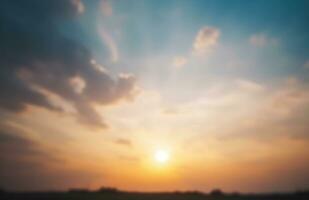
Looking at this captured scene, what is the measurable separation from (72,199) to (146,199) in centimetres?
872

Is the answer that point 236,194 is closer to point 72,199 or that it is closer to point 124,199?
point 124,199

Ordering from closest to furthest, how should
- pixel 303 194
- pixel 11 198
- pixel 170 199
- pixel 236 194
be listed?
pixel 11 198, pixel 170 199, pixel 303 194, pixel 236 194

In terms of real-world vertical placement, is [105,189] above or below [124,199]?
above

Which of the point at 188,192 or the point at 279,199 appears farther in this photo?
the point at 188,192

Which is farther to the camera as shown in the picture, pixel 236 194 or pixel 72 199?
pixel 236 194

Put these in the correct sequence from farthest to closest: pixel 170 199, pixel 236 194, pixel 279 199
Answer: pixel 236 194 < pixel 279 199 < pixel 170 199

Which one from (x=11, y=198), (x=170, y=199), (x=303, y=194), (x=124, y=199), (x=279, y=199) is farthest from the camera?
(x=303, y=194)

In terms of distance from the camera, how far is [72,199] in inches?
1208

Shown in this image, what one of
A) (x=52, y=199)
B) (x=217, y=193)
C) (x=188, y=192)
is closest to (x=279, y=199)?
(x=217, y=193)

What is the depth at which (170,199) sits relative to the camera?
34.5 metres

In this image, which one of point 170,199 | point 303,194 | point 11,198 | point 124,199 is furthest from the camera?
point 303,194

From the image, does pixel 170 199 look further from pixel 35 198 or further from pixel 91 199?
pixel 35 198

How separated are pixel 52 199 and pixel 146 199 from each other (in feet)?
35.5

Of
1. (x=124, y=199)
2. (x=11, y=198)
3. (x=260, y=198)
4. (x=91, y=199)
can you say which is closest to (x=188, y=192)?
(x=260, y=198)
